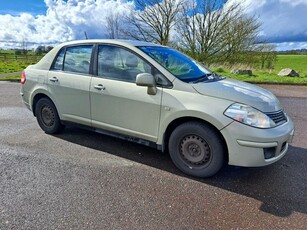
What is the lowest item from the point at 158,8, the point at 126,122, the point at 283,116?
the point at 126,122

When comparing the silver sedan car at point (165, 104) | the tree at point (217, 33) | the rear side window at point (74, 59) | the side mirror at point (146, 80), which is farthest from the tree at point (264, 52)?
the side mirror at point (146, 80)

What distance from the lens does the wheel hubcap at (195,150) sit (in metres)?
3.05

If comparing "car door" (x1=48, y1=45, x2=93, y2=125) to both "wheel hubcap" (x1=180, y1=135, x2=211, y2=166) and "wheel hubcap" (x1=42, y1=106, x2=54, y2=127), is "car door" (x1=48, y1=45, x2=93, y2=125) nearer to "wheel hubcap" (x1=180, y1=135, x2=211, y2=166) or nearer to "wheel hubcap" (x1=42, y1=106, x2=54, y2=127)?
"wheel hubcap" (x1=42, y1=106, x2=54, y2=127)

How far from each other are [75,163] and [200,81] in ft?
6.89

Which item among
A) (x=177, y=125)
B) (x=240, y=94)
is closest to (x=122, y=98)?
(x=177, y=125)

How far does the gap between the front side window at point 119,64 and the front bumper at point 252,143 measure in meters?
1.37

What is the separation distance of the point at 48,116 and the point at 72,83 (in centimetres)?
101

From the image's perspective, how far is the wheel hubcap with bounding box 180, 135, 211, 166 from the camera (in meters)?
3.05

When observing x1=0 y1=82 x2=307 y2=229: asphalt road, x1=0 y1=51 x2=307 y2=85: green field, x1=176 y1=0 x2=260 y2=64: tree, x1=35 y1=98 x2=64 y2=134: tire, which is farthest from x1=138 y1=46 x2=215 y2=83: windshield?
x1=176 y1=0 x2=260 y2=64: tree

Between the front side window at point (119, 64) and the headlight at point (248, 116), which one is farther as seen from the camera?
the front side window at point (119, 64)

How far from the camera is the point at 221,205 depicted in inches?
101

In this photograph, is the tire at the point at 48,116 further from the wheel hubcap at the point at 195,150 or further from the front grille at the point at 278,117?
the front grille at the point at 278,117

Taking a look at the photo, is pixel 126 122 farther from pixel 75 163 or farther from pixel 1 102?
pixel 1 102

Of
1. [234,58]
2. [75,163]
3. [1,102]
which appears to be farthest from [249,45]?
[75,163]
